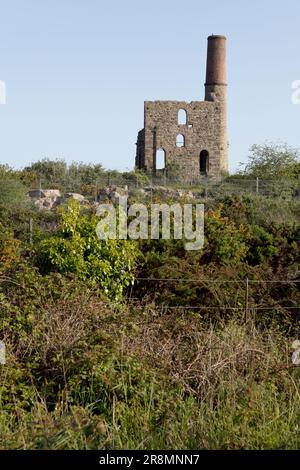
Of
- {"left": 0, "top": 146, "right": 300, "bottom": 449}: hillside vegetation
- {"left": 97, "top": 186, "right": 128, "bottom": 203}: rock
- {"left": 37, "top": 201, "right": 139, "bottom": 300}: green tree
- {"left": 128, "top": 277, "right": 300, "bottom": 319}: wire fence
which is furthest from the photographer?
{"left": 97, "top": 186, "right": 128, "bottom": 203}: rock

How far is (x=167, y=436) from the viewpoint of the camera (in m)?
6.41

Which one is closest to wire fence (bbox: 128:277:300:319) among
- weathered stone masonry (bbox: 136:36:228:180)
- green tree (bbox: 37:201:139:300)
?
green tree (bbox: 37:201:139:300)

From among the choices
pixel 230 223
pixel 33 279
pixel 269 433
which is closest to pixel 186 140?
pixel 230 223

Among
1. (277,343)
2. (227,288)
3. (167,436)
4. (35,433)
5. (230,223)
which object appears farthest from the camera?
(230,223)

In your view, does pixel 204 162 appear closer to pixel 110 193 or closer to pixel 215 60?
pixel 215 60

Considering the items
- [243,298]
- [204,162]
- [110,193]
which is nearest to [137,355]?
[243,298]

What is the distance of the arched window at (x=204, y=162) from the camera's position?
4619 centimetres

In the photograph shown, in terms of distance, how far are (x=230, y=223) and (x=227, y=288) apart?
419cm

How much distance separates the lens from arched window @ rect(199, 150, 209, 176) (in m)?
46.2

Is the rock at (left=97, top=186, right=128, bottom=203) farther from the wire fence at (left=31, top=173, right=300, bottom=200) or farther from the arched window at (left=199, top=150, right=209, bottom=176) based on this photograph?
the arched window at (left=199, top=150, right=209, bottom=176)

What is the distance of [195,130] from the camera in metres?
45.6

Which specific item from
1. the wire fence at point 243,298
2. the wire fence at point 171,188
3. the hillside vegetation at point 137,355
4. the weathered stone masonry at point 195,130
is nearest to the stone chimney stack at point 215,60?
the weathered stone masonry at point 195,130

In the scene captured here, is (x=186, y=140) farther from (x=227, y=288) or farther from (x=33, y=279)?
(x=33, y=279)

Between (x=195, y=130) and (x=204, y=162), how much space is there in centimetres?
226
